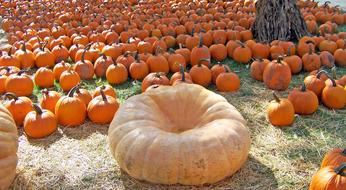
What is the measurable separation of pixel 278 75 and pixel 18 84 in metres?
3.11

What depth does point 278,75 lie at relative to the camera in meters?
4.76

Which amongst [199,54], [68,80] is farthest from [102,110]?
[199,54]

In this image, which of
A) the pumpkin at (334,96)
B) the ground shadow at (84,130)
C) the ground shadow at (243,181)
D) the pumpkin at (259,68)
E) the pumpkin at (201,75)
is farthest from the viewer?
the pumpkin at (259,68)

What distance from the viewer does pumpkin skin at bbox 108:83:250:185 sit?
120 inches

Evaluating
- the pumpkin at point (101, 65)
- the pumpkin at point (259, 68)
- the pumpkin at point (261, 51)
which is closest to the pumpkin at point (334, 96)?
the pumpkin at point (259, 68)

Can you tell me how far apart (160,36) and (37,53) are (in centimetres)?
209

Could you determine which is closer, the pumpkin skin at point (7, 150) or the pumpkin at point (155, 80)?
the pumpkin skin at point (7, 150)

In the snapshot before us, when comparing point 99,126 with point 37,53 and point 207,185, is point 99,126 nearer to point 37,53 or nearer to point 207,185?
point 207,185

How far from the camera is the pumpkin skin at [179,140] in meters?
3.05

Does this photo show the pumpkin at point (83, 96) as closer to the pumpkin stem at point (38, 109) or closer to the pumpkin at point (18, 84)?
the pumpkin stem at point (38, 109)

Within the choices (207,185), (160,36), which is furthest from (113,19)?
(207,185)

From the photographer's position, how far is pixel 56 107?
166 inches

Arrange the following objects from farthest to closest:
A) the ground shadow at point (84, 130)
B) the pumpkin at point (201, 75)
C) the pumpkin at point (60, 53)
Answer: the pumpkin at point (60, 53) → the pumpkin at point (201, 75) → the ground shadow at point (84, 130)

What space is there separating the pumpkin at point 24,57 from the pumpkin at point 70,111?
1917 mm
